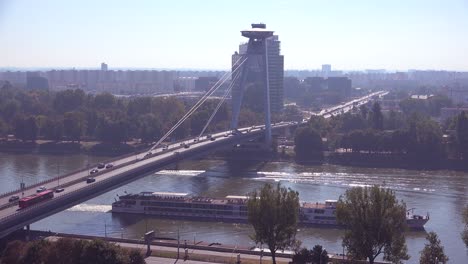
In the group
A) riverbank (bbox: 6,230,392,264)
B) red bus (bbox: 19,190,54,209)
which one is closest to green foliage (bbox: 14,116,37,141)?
red bus (bbox: 19,190,54,209)

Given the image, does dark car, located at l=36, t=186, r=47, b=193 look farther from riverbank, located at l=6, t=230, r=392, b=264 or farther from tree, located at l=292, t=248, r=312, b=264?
tree, located at l=292, t=248, r=312, b=264

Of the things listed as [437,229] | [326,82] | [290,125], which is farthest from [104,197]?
[326,82]

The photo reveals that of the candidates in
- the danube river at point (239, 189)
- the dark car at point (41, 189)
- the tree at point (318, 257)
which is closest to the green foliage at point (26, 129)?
the danube river at point (239, 189)

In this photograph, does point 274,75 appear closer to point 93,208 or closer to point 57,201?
point 93,208

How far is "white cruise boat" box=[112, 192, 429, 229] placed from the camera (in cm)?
1586

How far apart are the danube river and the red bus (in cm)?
147

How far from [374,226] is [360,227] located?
0.76ft

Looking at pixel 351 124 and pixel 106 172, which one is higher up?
pixel 351 124

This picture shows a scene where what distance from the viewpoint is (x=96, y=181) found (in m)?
15.5

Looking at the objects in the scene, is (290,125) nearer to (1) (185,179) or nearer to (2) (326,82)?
Answer: (1) (185,179)

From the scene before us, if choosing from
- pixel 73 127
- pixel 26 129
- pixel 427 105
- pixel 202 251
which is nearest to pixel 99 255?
pixel 202 251

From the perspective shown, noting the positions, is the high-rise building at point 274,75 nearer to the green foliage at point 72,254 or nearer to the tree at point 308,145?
the tree at point 308,145

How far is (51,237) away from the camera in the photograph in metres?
13.1

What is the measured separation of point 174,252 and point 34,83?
55774 millimetres
